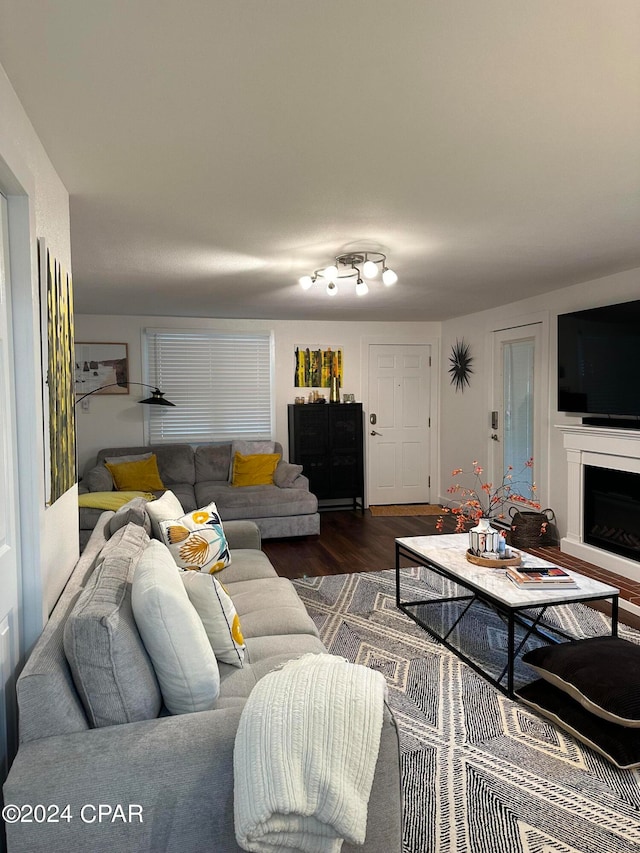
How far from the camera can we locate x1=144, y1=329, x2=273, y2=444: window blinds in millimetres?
6492

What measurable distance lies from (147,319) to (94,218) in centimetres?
358

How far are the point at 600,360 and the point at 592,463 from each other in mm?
832

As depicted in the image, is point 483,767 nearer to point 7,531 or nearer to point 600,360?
point 7,531

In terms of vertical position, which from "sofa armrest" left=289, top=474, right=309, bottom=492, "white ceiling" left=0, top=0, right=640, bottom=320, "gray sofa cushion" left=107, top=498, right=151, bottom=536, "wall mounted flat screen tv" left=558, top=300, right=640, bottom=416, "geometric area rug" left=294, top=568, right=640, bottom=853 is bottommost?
"geometric area rug" left=294, top=568, right=640, bottom=853

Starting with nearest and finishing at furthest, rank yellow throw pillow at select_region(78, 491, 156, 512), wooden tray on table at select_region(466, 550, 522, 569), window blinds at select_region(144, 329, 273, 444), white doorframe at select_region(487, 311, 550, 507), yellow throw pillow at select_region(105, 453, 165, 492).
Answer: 1. wooden tray on table at select_region(466, 550, 522, 569)
2. yellow throw pillow at select_region(78, 491, 156, 512)
3. white doorframe at select_region(487, 311, 550, 507)
4. yellow throw pillow at select_region(105, 453, 165, 492)
5. window blinds at select_region(144, 329, 273, 444)

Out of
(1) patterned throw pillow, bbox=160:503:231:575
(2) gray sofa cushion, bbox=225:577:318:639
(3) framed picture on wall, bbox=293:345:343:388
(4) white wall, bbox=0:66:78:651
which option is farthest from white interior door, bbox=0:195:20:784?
(3) framed picture on wall, bbox=293:345:343:388

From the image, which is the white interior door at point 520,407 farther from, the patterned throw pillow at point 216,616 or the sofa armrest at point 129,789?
the sofa armrest at point 129,789

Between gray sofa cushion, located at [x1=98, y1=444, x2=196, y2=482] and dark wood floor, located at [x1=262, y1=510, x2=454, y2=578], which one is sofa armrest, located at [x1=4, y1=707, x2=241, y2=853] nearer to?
dark wood floor, located at [x1=262, y1=510, x2=454, y2=578]

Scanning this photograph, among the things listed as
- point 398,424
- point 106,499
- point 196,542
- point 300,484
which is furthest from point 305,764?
point 398,424

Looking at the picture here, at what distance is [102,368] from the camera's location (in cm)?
627

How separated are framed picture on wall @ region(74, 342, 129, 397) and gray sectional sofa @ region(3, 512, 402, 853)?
5012 mm

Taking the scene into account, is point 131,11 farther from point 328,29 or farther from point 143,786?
point 143,786

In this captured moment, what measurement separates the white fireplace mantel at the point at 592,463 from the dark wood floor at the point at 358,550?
89 mm

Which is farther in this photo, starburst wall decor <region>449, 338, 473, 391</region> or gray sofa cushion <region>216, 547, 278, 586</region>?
starburst wall decor <region>449, 338, 473, 391</region>
